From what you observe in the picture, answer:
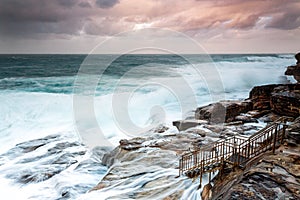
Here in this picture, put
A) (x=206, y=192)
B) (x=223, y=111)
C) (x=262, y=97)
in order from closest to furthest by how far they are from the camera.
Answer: (x=206, y=192) < (x=223, y=111) < (x=262, y=97)

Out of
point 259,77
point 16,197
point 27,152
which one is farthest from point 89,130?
point 259,77

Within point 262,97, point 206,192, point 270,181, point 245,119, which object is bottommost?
point 206,192

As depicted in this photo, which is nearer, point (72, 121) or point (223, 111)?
point (223, 111)

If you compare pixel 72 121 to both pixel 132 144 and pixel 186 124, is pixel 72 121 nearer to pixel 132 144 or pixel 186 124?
pixel 132 144

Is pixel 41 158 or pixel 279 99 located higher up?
pixel 279 99

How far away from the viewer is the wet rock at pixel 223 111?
45.0 feet

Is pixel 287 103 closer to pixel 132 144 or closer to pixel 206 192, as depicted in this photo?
pixel 132 144

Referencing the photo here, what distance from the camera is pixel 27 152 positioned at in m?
12.3

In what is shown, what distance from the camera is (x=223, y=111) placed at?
13742 mm

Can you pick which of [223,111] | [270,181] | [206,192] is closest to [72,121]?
[223,111]

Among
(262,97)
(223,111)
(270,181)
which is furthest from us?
(262,97)

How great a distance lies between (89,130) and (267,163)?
13035 mm

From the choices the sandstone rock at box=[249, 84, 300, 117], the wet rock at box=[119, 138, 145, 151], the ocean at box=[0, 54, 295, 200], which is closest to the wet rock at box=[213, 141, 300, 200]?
the ocean at box=[0, 54, 295, 200]

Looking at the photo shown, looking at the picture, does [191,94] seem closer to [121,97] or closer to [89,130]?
[121,97]
